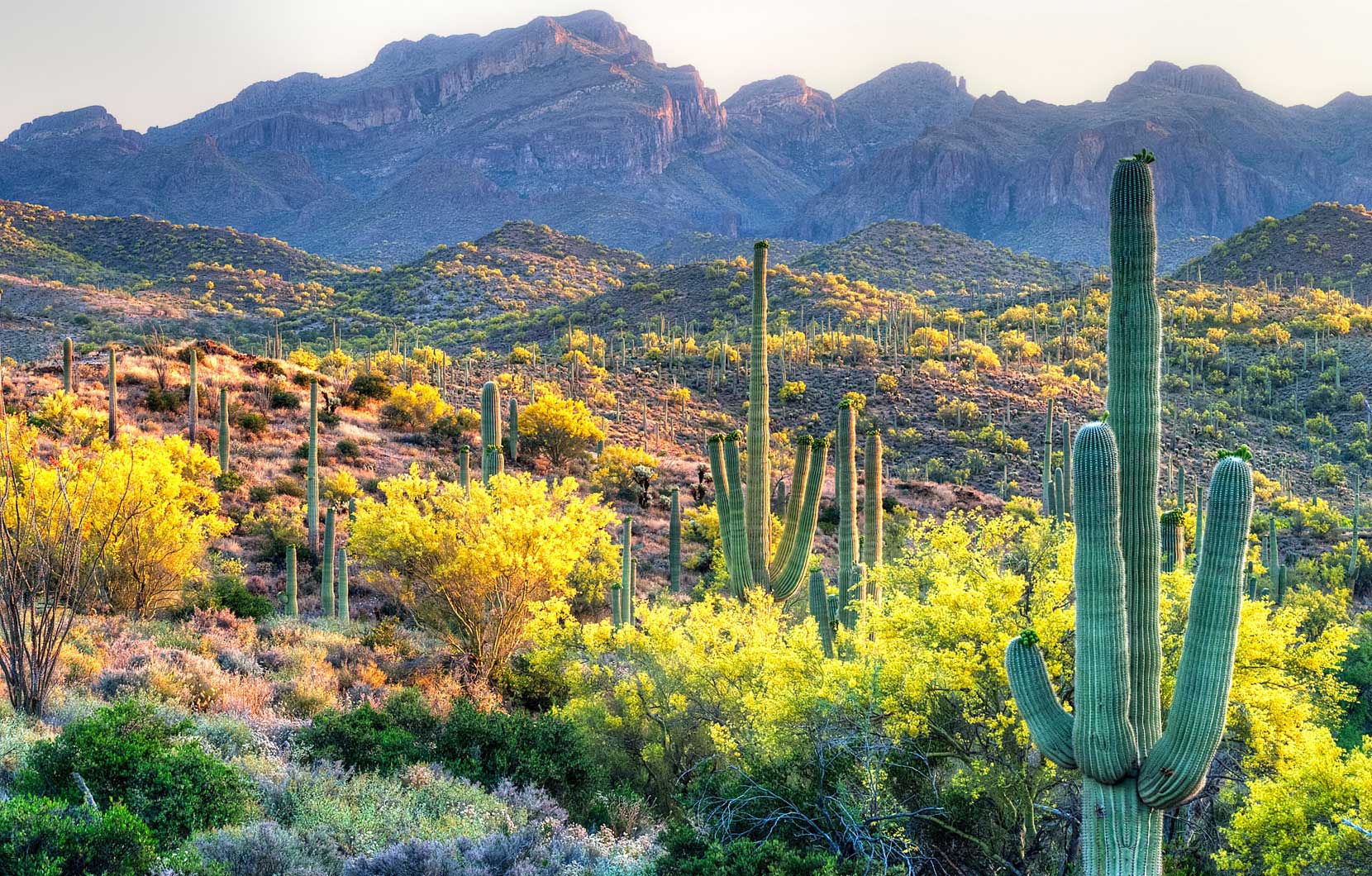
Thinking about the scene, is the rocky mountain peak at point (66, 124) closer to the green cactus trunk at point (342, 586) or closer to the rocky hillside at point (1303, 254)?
the rocky hillside at point (1303, 254)

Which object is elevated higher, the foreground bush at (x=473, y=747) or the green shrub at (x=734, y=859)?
the green shrub at (x=734, y=859)

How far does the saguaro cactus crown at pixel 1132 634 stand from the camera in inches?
245

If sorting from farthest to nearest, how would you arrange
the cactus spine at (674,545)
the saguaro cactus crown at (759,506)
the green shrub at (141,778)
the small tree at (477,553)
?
1. the cactus spine at (674,545)
2. the small tree at (477,553)
3. the saguaro cactus crown at (759,506)
4. the green shrub at (141,778)

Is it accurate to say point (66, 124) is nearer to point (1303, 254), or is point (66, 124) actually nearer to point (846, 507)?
point (1303, 254)

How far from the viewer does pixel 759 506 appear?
48.2ft

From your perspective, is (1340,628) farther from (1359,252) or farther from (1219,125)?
(1219,125)

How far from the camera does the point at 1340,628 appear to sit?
10.2 m

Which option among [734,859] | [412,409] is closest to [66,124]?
[412,409]

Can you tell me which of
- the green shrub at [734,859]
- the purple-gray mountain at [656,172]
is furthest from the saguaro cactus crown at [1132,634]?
the purple-gray mountain at [656,172]

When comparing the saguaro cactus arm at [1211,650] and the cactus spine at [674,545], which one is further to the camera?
the cactus spine at [674,545]

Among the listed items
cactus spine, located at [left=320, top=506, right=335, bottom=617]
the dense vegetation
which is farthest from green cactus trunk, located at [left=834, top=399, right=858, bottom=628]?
cactus spine, located at [left=320, top=506, right=335, bottom=617]

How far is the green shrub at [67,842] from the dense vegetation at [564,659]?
3 cm

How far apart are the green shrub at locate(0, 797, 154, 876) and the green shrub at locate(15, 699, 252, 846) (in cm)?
49

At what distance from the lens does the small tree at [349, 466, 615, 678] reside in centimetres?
1458
